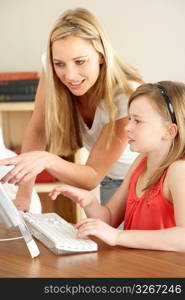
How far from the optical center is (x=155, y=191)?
5.76 feet

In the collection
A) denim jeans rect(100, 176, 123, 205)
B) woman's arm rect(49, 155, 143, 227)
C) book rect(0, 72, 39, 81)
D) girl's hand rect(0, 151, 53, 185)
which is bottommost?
denim jeans rect(100, 176, 123, 205)

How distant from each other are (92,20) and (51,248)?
2.84 ft

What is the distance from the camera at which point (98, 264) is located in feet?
4.87

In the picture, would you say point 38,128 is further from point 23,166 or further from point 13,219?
point 13,219

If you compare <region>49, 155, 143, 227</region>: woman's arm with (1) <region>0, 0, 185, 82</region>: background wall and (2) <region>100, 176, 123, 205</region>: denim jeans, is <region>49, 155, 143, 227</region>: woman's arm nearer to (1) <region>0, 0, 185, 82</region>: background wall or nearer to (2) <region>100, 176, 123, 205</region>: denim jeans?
→ (2) <region>100, 176, 123, 205</region>: denim jeans

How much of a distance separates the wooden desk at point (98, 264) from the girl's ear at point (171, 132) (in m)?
0.35

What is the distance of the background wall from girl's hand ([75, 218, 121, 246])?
2.71 meters

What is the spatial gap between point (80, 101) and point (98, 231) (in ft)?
2.74

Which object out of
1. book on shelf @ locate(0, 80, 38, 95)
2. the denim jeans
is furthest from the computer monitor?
book on shelf @ locate(0, 80, 38, 95)

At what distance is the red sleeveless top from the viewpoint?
1.74 meters

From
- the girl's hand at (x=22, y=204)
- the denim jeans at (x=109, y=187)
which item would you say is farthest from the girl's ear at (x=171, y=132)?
the denim jeans at (x=109, y=187)

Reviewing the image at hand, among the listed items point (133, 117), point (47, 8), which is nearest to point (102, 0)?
point (47, 8)

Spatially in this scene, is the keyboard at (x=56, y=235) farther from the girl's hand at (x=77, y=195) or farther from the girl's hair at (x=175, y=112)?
the girl's hair at (x=175, y=112)

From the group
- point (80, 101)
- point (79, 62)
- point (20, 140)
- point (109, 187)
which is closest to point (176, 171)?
point (79, 62)
